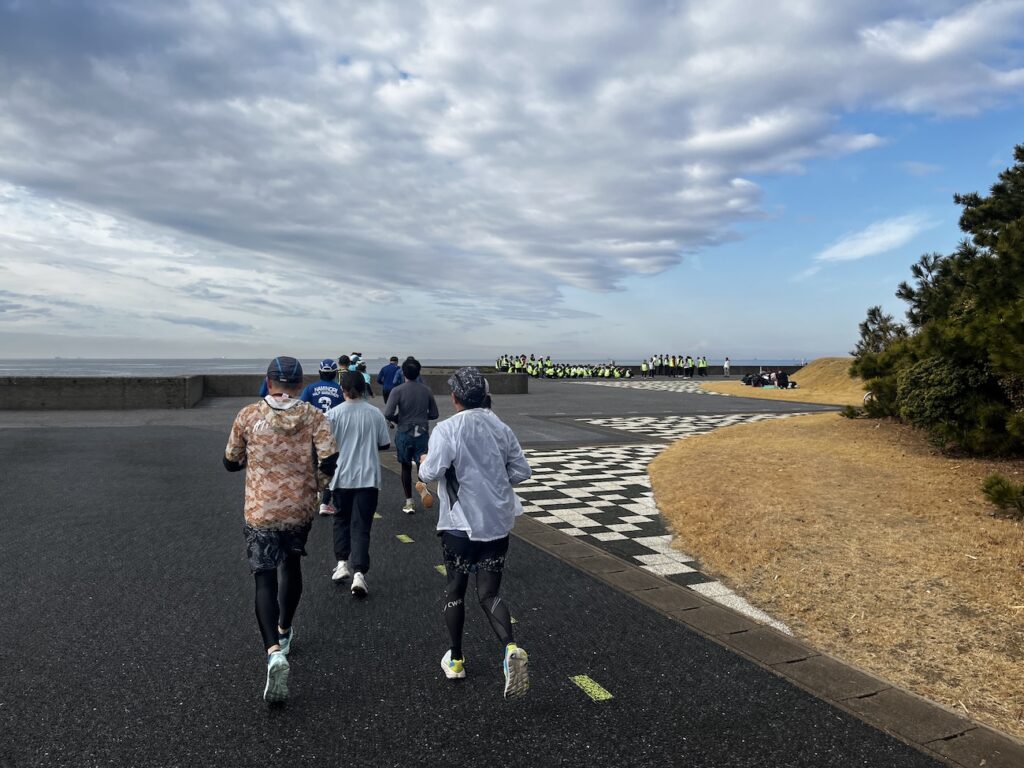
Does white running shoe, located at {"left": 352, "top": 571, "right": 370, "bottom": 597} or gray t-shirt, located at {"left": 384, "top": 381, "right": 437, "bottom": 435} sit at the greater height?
gray t-shirt, located at {"left": 384, "top": 381, "right": 437, "bottom": 435}

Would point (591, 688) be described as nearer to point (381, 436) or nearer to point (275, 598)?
point (275, 598)

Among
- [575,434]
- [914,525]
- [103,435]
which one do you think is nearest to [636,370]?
[575,434]

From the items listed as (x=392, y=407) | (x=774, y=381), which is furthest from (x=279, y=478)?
(x=774, y=381)

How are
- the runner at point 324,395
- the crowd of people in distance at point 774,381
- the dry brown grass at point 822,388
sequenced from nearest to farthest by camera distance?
1. the runner at point 324,395
2. the dry brown grass at point 822,388
3. the crowd of people in distance at point 774,381

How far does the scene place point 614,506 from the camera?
844cm

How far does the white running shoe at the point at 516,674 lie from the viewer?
3.44 metres

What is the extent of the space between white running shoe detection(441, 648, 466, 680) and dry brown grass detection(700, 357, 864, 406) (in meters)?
25.3

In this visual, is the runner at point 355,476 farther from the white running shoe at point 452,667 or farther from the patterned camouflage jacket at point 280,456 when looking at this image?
the white running shoe at point 452,667

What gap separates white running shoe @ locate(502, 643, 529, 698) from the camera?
3.44m

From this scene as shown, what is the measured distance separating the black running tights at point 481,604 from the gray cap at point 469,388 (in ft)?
3.23

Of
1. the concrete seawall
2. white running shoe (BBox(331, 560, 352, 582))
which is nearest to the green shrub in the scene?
white running shoe (BBox(331, 560, 352, 582))

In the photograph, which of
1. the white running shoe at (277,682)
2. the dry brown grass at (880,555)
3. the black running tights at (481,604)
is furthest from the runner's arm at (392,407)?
the white running shoe at (277,682)

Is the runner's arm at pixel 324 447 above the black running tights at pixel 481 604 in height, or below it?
above

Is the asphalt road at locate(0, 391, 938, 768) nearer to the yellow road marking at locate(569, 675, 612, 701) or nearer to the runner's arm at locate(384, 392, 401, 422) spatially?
the yellow road marking at locate(569, 675, 612, 701)
